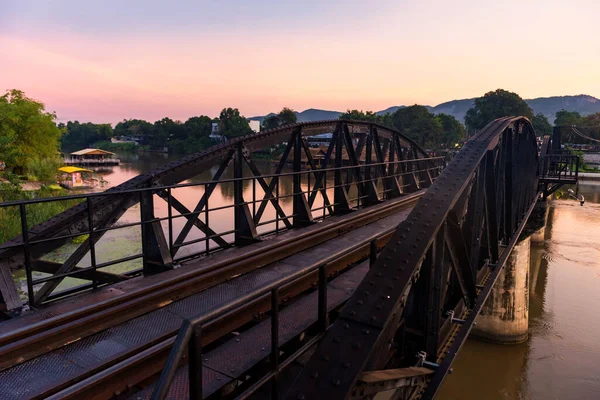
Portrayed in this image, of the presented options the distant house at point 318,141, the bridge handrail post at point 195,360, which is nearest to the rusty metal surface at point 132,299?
the bridge handrail post at point 195,360

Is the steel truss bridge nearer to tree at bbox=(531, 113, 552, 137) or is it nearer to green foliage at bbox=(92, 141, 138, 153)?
tree at bbox=(531, 113, 552, 137)

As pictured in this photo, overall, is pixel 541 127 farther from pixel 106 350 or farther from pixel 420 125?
pixel 106 350

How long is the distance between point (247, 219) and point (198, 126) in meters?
110

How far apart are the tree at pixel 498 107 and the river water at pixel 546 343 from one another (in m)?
71.1

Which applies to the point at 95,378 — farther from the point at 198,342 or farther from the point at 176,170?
the point at 176,170

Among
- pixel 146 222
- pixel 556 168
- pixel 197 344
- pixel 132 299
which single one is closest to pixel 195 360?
pixel 197 344

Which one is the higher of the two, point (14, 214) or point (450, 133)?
point (450, 133)

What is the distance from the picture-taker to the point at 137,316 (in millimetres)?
4824

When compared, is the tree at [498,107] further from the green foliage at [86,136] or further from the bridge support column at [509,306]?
the green foliage at [86,136]

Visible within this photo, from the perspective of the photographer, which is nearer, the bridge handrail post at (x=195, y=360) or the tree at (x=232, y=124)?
the bridge handrail post at (x=195, y=360)

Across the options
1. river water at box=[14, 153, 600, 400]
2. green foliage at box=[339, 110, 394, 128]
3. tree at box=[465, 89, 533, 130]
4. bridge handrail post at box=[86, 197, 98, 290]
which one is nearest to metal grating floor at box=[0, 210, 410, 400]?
bridge handrail post at box=[86, 197, 98, 290]

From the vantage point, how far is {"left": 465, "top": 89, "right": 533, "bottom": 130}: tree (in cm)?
9544

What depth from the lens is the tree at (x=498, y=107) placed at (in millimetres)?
95438

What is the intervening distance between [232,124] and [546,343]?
89.0 m
